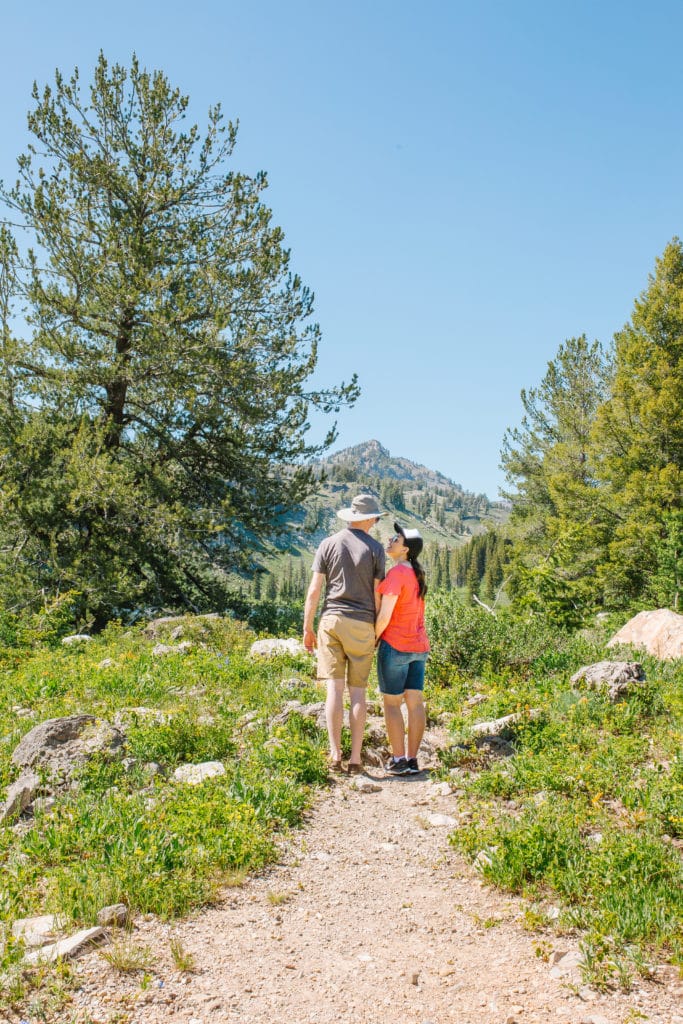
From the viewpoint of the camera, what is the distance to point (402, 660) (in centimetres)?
625

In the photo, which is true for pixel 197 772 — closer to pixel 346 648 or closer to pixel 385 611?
pixel 346 648

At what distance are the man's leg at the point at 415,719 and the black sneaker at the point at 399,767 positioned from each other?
10 centimetres

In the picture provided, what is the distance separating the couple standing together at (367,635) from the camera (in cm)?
617

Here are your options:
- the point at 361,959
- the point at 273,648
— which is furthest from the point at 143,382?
the point at 361,959

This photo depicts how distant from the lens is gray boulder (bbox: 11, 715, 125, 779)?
5289 mm

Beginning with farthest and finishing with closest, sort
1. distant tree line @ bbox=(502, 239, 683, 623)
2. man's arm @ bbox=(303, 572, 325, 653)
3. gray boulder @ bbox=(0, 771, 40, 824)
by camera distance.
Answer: distant tree line @ bbox=(502, 239, 683, 623) → man's arm @ bbox=(303, 572, 325, 653) → gray boulder @ bbox=(0, 771, 40, 824)

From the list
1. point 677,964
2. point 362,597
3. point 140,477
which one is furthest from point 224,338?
point 677,964

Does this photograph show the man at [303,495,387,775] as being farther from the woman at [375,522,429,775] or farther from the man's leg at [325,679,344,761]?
the woman at [375,522,429,775]

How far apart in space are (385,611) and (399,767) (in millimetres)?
1562

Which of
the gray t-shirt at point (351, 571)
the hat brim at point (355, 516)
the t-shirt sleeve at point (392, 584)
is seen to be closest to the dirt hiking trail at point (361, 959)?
the gray t-shirt at point (351, 571)

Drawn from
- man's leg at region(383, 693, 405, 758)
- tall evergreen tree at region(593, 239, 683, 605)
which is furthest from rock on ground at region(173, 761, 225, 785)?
tall evergreen tree at region(593, 239, 683, 605)

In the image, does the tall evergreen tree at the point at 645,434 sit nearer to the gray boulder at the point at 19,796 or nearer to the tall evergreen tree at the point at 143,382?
the tall evergreen tree at the point at 143,382

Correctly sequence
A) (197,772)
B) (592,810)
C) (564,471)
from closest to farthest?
(592,810)
(197,772)
(564,471)

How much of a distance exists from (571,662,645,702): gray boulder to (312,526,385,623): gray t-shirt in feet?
9.44
